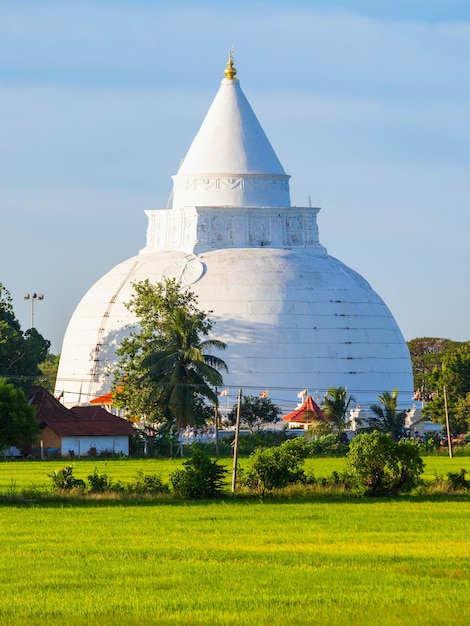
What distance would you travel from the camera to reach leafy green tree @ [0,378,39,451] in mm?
50094

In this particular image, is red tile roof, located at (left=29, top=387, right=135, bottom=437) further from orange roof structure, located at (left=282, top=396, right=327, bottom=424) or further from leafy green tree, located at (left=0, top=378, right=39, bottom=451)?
leafy green tree, located at (left=0, top=378, right=39, bottom=451)

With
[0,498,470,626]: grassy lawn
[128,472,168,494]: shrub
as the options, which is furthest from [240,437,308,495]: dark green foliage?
[0,498,470,626]: grassy lawn

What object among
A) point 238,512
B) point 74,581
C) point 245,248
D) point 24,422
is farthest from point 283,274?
point 74,581

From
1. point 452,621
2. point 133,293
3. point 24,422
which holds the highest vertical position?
point 133,293

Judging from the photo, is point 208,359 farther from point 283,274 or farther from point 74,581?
point 74,581

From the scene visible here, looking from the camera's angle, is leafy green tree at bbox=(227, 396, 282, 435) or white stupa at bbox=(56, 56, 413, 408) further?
white stupa at bbox=(56, 56, 413, 408)

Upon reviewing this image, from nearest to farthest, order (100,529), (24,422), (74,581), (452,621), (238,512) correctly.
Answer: (452,621) < (74,581) < (100,529) < (238,512) < (24,422)

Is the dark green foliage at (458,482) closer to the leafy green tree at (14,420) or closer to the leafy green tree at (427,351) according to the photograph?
the leafy green tree at (14,420)

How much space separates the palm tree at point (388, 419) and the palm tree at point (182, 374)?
263 inches

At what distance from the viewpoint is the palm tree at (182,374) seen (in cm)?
6316

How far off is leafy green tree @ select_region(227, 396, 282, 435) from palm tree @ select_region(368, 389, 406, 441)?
13.8ft

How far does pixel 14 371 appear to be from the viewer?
69312mm

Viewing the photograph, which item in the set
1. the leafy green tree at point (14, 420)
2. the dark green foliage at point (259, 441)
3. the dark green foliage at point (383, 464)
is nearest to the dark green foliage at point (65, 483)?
the dark green foliage at point (383, 464)

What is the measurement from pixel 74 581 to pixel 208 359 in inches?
1562
